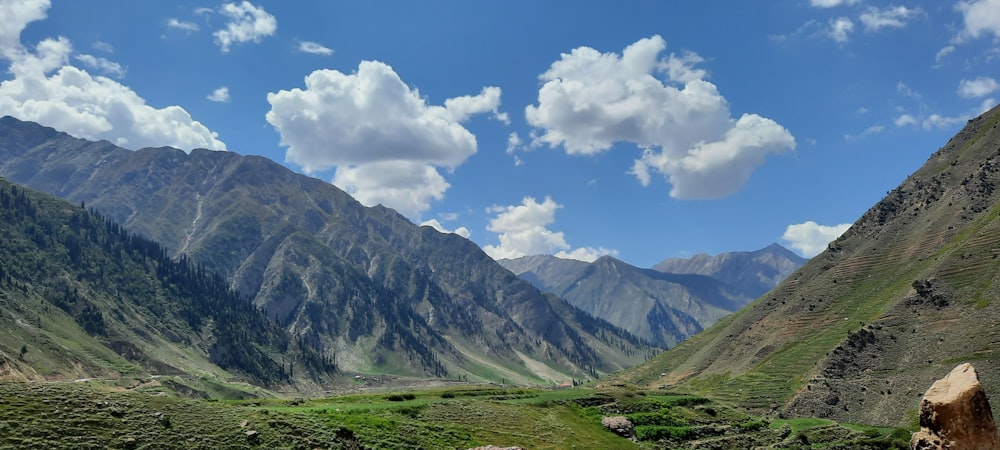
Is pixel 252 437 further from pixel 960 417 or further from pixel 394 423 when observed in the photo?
pixel 960 417

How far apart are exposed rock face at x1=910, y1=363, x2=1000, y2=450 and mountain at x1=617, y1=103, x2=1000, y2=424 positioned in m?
101

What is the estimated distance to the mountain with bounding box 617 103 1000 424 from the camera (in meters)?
116

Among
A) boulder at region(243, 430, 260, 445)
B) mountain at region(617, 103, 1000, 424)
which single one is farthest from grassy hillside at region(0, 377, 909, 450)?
mountain at region(617, 103, 1000, 424)

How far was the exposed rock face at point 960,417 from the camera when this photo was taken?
19.3 meters

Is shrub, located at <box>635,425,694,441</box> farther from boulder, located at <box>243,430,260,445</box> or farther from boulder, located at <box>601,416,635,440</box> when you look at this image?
boulder, located at <box>243,430,260,445</box>

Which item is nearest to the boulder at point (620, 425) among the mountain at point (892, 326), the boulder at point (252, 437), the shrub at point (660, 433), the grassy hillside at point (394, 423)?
the grassy hillside at point (394, 423)

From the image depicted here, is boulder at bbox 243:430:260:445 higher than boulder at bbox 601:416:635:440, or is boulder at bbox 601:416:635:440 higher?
boulder at bbox 243:430:260:445

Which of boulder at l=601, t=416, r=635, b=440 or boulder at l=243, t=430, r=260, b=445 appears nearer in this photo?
boulder at l=243, t=430, r=260, b=445

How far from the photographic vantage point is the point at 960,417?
19578 mm

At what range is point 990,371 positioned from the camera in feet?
330

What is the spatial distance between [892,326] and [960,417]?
14244 cm

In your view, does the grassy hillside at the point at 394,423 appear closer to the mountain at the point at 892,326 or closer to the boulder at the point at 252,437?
the boulder at the point at 252,437

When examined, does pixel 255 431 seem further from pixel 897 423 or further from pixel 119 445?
pixel 897 423

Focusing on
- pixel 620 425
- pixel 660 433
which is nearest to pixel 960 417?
pixel 620 425
